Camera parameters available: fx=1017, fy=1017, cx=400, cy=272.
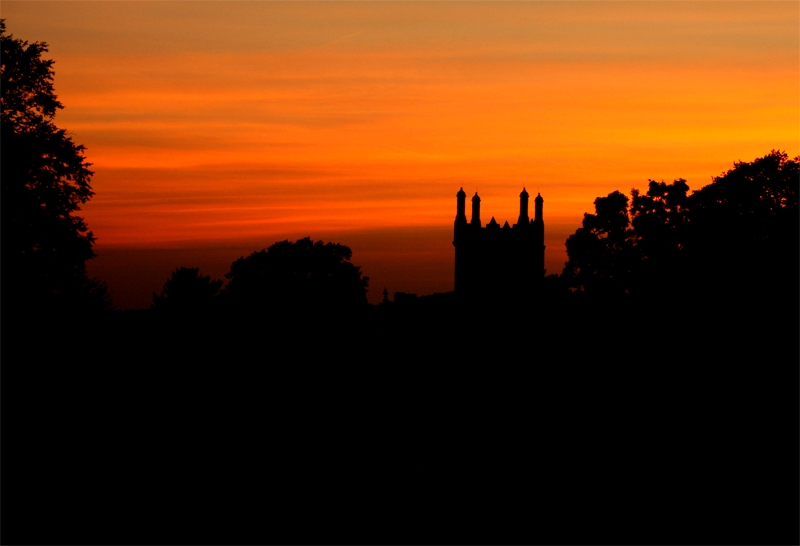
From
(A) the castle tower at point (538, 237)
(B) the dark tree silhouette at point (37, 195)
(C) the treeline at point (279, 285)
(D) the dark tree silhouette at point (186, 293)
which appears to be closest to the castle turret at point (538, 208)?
(A) the castle tower at point (538, 237)

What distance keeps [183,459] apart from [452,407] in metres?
11.0

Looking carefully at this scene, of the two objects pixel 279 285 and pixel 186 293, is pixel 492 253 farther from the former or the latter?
pixel 186 293

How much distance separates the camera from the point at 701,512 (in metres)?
19.9

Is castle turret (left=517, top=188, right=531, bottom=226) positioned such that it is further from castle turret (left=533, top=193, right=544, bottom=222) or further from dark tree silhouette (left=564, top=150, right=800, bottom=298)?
dark tree silhouette (left=564, top=150, right=800, bottom=298)

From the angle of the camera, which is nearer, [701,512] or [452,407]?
[701,512]

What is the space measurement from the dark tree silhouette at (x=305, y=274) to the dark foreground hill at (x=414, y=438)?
928 inches

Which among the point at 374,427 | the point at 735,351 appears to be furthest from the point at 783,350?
the point at 374,427

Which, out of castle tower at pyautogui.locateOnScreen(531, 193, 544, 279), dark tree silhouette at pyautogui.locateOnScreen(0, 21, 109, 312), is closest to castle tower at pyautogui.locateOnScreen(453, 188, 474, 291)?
castle tower at pyautogui.locateOnScreen(531, 193, 544, 279)

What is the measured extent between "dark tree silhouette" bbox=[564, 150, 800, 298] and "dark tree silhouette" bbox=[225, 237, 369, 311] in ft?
52.9

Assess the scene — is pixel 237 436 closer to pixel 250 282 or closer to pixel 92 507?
pixel 92 507

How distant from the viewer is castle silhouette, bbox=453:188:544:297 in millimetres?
107075

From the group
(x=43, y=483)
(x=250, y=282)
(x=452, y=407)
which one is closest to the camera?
(x=43, y=483)

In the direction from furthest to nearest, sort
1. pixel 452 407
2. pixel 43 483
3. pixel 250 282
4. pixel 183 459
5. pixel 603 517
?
pixel 250 282
pixel 452 407
pixel 183 459
pixel 43 483
pixel 603 517

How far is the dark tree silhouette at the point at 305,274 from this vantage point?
65438 mm
